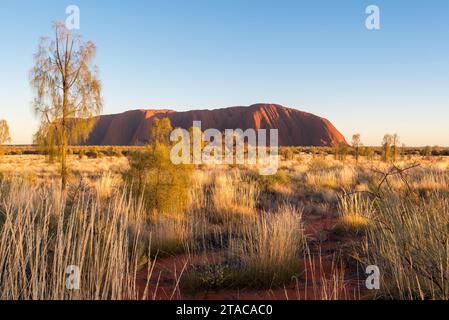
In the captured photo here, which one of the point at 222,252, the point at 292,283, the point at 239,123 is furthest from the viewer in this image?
the point at 239,123

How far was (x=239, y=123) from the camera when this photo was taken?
373ft

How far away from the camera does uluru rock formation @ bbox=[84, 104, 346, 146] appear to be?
113 m

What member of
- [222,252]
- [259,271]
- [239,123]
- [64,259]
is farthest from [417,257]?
[239,123]

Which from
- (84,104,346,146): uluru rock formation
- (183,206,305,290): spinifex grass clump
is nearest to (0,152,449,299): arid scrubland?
(183,206,305,290): spinifex grass clump

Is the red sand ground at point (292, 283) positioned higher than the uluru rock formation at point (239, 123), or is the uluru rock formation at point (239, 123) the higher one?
the uluru rock formation at point (239, 123)

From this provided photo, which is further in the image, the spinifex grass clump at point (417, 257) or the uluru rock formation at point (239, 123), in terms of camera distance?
the uluru rock formation at point (239, 123)

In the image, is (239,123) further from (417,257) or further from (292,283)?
(417,257)

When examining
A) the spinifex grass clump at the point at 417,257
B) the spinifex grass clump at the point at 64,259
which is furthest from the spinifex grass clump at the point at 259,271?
the spinifex grass clump at the point at 417,257

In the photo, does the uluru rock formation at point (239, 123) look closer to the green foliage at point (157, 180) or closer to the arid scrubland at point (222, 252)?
the green foliage at point (157, 180)

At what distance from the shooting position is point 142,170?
7.55 m

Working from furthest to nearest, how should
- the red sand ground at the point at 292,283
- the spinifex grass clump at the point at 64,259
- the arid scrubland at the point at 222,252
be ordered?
the red sand ground at the point at 292,283
the arid scrubland at the point at 222,252
the spinifex grass clump at the point at 64,259

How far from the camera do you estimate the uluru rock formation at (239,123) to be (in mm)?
112562

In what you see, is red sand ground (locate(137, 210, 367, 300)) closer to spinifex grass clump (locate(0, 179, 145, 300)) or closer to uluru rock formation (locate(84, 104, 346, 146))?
spinifex grass clump (locate(0, 179, 145, 300))
